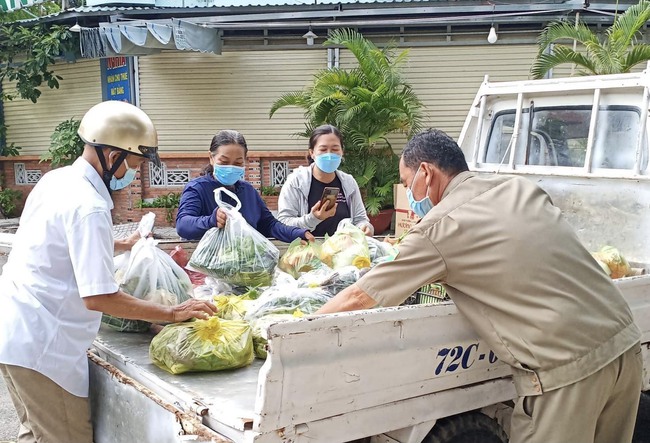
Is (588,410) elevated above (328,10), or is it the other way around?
(328,10)

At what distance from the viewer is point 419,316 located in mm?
1939

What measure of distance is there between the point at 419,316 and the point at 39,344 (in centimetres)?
129

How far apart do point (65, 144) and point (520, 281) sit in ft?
32.6

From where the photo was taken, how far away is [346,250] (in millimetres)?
3141

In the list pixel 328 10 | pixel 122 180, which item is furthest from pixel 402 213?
pixel 122 180

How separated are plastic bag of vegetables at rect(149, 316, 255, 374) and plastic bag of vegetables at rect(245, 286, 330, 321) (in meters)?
0.20

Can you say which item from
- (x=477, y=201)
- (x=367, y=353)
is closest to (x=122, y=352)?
(x=367, y=353)

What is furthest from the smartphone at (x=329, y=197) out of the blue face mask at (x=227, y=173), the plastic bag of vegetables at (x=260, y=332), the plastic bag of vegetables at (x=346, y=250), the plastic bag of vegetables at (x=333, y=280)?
the plastic bag of vegetables at (x=260, y=332)

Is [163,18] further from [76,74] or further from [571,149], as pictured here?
[571,149]

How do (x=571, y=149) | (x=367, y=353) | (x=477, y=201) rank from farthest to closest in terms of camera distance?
(x=571, y=149) < (x=477, y=201) < (x=367, y=353)

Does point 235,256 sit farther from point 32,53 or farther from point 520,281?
point 32,53

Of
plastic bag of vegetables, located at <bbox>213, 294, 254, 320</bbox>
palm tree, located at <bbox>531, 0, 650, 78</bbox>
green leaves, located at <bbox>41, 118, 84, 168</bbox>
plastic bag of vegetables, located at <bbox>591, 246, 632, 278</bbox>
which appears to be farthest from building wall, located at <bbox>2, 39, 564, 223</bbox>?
plastic bag of vegetables, located at <bbox>213, 294, 254, 320</bbox>

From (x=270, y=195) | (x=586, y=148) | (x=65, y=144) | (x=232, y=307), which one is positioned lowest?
(x=270, y=195)

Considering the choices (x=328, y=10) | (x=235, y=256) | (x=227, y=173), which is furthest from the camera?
(x=328, y=10)
